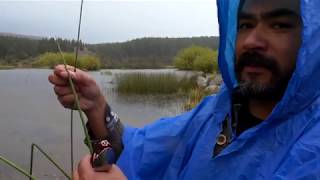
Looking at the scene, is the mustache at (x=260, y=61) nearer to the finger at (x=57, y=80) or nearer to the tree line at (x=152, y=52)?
the finger at (x=57, y=80)

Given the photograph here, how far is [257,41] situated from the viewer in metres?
1.80

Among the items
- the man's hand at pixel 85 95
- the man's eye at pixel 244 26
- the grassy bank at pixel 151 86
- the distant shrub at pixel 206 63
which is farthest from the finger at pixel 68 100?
the distant shrub at pixel 206 63

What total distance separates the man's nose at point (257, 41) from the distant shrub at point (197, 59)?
37119 millimetres

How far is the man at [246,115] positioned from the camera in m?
1.51

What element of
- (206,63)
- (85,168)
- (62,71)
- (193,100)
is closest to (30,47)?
(62,71)

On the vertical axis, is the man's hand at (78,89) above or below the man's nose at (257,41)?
below

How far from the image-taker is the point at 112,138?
1989mm

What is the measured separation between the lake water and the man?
317 centimetres

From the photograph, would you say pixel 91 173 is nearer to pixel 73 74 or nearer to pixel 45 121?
pixel 73 74

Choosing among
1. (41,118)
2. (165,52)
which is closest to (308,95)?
(41,118)

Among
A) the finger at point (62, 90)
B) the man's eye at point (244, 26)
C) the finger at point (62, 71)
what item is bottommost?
the finger at point (62, 90)

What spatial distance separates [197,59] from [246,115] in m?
40.3

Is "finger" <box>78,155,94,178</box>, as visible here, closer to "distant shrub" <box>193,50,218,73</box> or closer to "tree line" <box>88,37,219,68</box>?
"distant shrub" <box>193,50,218,73</box>

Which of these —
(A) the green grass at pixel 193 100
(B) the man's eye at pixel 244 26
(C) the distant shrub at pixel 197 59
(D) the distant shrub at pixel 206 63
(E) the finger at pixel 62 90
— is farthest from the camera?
(C) the distant shrub at pixel 197 59
